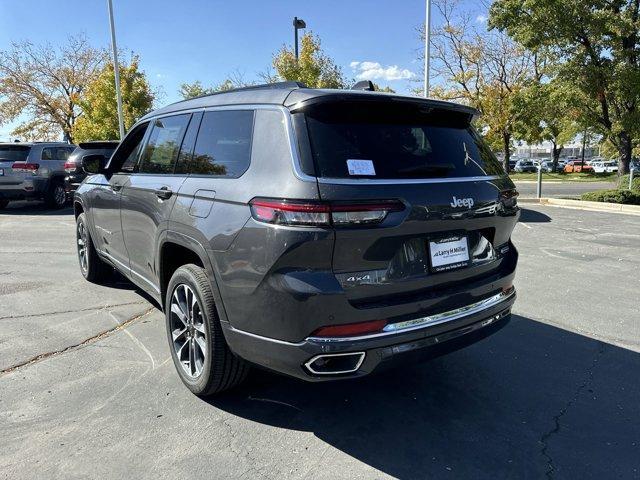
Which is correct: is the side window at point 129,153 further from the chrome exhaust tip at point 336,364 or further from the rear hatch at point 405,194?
the chrome exhaust tip at point 336,364

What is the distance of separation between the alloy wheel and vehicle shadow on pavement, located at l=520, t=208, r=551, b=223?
952cm

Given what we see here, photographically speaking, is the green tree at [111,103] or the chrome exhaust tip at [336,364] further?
the green tree at [111,103]

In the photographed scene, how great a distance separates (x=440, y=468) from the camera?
2.52m

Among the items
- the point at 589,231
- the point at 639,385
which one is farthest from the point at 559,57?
the point at 639,385

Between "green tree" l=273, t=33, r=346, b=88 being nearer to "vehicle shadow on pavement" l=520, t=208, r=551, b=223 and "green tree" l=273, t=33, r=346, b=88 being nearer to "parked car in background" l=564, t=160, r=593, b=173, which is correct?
"vehicle shadow on pavement" l=520, t=208, r=551, b=223

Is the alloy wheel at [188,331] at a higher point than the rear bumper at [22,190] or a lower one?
lower

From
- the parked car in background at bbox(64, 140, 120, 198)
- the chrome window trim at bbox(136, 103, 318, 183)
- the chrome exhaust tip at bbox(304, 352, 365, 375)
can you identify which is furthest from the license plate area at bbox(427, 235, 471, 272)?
the parked car in background at bbox(64, 140, 120, 198)

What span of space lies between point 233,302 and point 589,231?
9.15 metres

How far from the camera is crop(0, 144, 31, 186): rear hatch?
515 inches

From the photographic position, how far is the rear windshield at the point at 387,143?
99.3 inches

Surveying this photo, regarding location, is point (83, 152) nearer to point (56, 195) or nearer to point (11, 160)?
point (56, 195)

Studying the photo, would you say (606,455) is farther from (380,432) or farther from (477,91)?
(477,91)

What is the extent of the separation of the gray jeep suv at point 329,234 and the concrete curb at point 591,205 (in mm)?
11485

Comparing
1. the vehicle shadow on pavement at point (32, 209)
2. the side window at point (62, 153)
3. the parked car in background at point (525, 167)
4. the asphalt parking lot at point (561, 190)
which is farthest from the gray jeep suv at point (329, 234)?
the parked car in background at point (525, 167)
